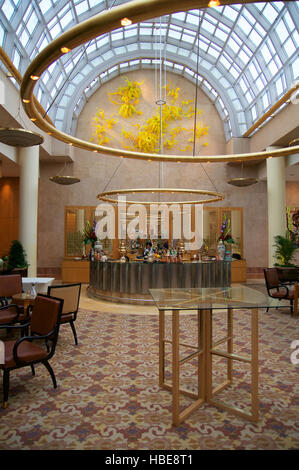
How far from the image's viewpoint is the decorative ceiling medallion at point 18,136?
6.13 meters

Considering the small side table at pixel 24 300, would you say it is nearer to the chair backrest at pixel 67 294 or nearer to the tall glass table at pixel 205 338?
the chair backrest at pixel 67 294

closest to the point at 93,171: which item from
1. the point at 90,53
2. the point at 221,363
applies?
the point at 90,53

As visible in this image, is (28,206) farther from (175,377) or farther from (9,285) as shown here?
(175,377)

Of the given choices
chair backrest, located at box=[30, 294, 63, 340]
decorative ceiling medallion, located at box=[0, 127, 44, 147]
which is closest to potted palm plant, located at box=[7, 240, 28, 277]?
decorative ceiling medallion, located at box=[0, 127, 44, 147]

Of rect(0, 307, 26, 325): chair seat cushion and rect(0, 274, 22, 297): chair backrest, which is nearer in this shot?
rect(0, 307, 26, 325): chair seat cushion

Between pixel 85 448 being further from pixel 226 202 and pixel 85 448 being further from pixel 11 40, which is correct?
pixel 226 202

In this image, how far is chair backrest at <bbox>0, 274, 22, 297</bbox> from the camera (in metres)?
6.69

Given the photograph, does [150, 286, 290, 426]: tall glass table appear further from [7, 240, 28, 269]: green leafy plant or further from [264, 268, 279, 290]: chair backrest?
[7, 240, 28, 269]: green leafy plant

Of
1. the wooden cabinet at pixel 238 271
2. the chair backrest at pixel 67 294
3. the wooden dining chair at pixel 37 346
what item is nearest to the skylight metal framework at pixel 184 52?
the wooden cabinet at pixel 238 271

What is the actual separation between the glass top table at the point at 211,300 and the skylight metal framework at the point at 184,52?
28.0 ft

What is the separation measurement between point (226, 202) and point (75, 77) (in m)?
9.14

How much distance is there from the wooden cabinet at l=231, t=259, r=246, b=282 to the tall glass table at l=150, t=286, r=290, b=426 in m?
10.2

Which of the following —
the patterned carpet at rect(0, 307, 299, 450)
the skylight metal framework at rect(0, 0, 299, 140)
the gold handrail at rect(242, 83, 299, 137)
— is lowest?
the patterned carpet at rect(0, 307, 299, 450)
